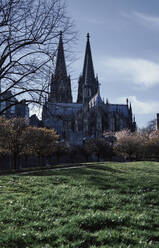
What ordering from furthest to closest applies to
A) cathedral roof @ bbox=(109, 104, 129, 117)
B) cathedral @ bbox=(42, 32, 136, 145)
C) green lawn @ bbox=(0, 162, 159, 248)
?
1. cathedral roof @ bbox=(109, 104, 129, 117)
2. cathedral @ bbox=(42, 32, 136, 145)
3. green lawn @ bbox=(0, 162, 159, 248)

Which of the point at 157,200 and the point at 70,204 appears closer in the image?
the point at 70,204

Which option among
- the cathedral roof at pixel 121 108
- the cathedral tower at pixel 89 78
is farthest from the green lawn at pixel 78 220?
the cathedral tower at pixel 89 78

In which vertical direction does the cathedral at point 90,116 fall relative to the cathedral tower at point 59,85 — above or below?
above

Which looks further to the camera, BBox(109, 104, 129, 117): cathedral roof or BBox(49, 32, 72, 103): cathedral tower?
BBox(109, 104, 129, 117): cathedral roof

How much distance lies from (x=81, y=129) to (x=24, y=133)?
158 ft

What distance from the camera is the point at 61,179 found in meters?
10.9

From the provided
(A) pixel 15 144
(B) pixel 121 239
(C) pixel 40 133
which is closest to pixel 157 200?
(B) pixel 121 239

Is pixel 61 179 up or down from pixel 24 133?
down

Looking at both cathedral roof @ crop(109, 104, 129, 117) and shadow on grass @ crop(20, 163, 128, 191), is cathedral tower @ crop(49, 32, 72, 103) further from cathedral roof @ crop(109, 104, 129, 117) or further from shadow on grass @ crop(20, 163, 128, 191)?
cathedral roof @ crop(109, 104, 129, 117)

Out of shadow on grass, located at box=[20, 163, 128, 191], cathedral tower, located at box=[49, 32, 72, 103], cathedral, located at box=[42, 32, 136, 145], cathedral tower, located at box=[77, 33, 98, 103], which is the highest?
cathedral tower, located at box=[77, 33, 98, 103]

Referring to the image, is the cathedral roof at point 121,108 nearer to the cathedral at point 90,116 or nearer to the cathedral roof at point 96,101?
the cathedral at point 90,116

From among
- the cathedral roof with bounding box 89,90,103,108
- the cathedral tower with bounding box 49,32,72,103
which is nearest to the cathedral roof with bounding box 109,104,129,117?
the cathedral roof with bounding box 89,90,103,108

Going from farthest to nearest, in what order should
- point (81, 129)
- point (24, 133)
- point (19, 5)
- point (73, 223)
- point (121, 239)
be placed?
point (81, 129), point (24, 133), point (19, 5), point (73, 223), point (121, 239)

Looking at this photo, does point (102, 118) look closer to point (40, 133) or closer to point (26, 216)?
point (40, 133)
